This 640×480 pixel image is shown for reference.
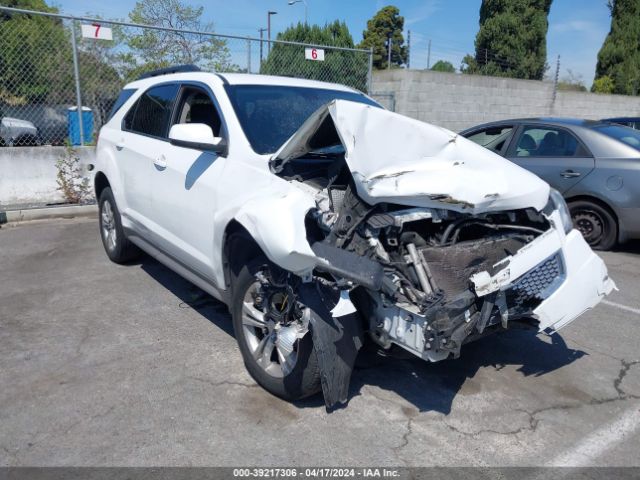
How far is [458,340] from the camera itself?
9.24ft

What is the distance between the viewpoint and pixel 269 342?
3.38m

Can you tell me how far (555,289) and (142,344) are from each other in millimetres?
2924

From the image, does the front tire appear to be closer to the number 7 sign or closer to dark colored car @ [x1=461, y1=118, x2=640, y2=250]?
dark colored car @ [x1=461, y1=118, x2=640, y2=250]

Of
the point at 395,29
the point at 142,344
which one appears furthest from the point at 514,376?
the point at 395,29

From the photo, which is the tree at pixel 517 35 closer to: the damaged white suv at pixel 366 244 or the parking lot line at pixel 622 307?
the parking lot line at pixel 622 307

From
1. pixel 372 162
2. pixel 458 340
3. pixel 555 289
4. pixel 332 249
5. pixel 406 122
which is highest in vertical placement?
pixel 406 122

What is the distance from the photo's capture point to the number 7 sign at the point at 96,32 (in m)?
8.55

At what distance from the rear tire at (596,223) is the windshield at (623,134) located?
0.83m

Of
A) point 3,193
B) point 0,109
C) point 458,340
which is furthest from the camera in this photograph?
point 0,109

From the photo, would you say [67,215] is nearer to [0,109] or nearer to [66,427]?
[0,109]

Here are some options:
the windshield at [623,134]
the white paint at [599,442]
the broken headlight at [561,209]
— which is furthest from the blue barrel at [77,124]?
the white paint at [599,442]

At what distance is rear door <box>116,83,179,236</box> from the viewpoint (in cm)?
465

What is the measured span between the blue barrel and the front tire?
22.6 ft

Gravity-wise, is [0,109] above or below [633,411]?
above
